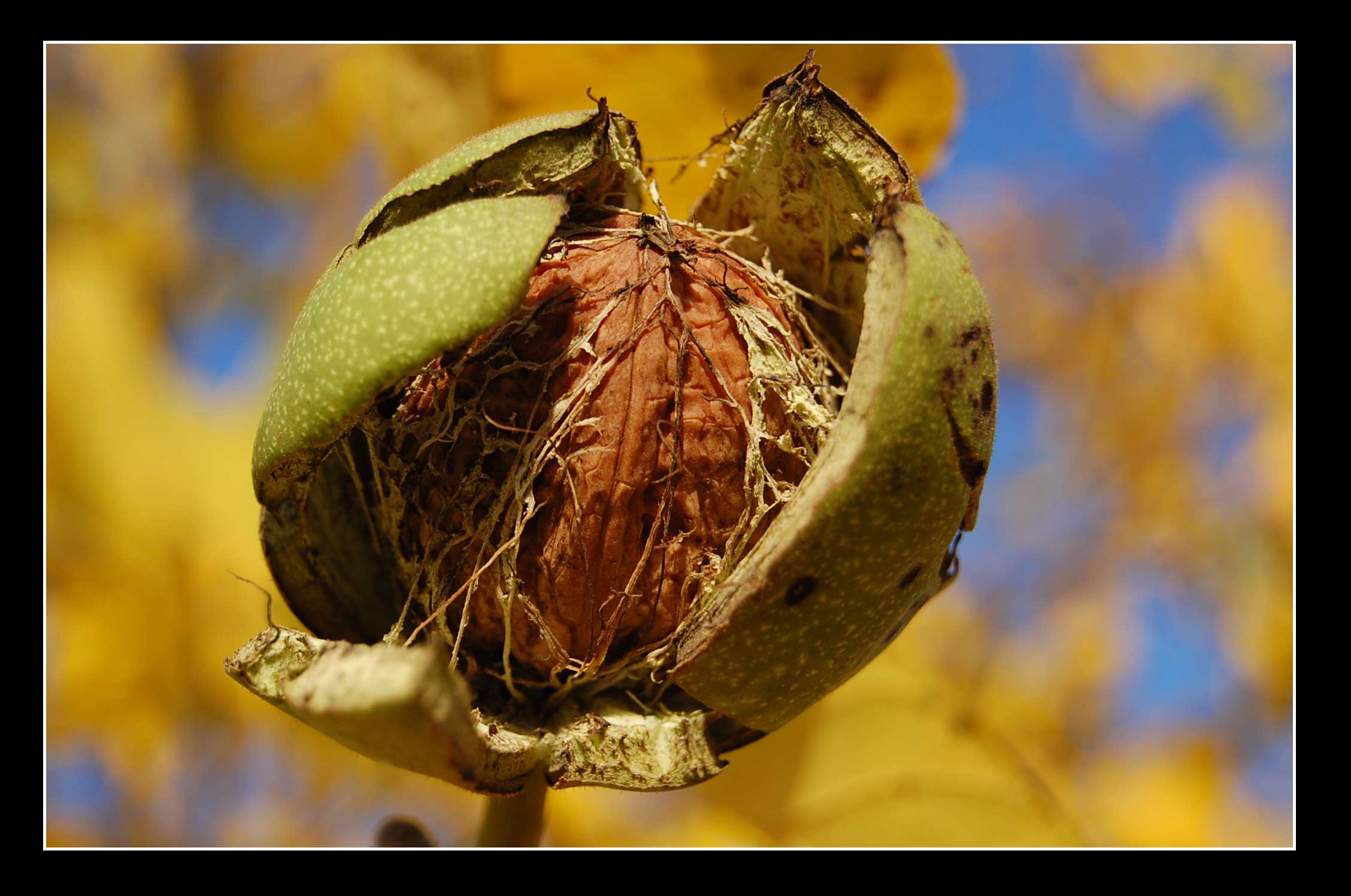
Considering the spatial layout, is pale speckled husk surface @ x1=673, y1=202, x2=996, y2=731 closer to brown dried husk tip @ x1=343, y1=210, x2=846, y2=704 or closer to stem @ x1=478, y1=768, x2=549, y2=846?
brown dried husk tip @ x1=343, y1=210, x2=846, y2=704

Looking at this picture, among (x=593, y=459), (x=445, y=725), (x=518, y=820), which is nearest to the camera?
(x=445, y=725)

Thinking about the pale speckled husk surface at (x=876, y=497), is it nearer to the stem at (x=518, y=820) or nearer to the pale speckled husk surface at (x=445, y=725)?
the pale speckled husk surface at (x=445, y=725)

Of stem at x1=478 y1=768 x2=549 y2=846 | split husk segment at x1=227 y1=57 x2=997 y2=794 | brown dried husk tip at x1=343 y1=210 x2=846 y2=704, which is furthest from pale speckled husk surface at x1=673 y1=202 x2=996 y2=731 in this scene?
stem at x1=478 y1=768 x2=549 y2=846

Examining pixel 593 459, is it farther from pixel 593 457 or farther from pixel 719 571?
pixel 719 571

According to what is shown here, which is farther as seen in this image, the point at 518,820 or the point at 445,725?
the point at 518,820

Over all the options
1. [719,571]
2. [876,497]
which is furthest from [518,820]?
[876,497]

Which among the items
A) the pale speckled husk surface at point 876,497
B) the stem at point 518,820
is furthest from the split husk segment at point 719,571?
the stem at point 518,820
